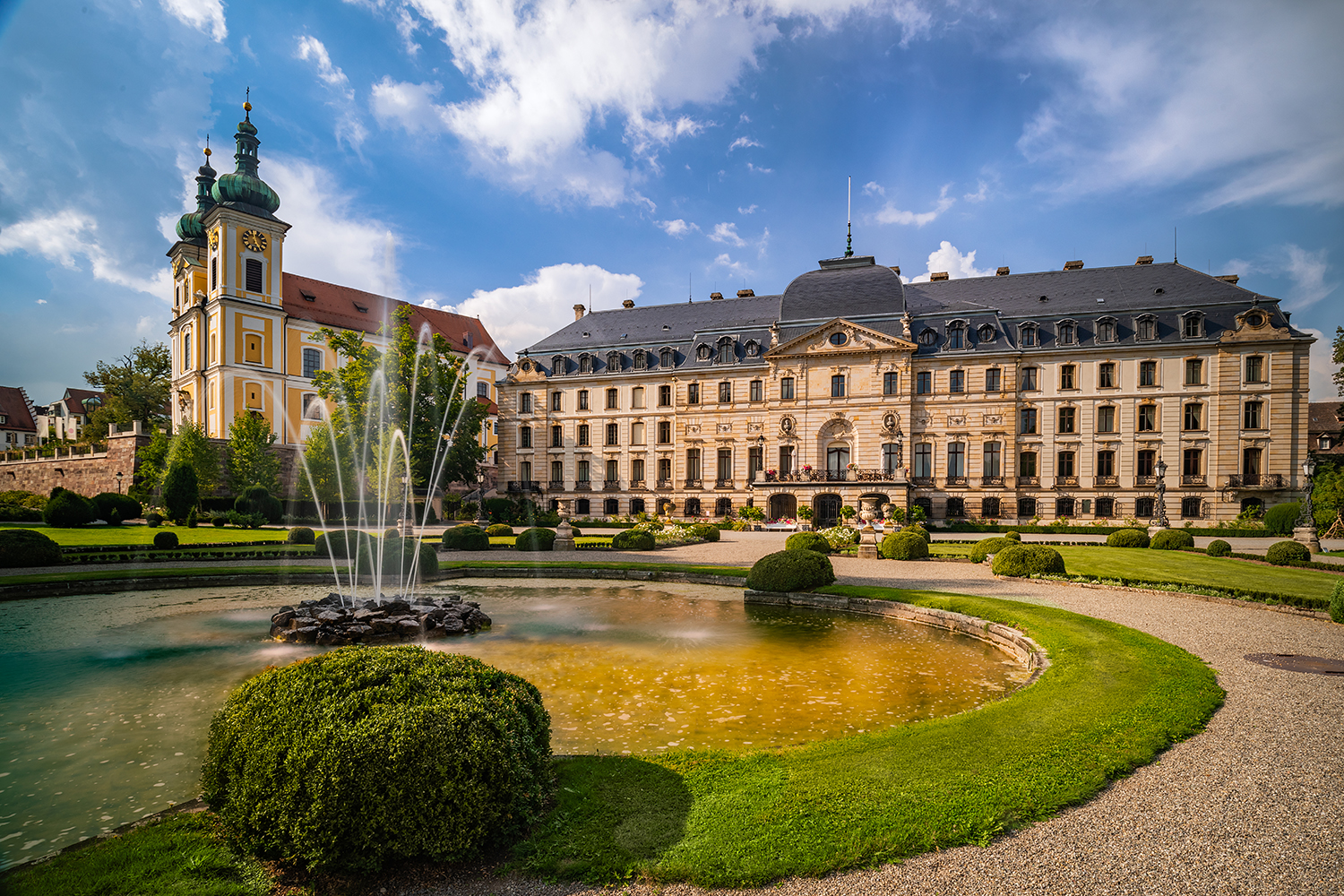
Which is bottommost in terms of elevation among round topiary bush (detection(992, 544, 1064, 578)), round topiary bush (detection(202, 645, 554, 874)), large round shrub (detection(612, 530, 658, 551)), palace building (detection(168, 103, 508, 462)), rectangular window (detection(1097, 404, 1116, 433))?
large round shrub (detection(612, 530, 658, 551))

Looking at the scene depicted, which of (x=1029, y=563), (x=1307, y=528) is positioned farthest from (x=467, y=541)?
(x=1307, y=528)

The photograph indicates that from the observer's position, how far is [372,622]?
12.5 meters

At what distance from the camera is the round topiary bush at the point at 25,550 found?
2034cm

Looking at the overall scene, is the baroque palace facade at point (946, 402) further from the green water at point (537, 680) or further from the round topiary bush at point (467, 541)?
the green water at point (537, 680)

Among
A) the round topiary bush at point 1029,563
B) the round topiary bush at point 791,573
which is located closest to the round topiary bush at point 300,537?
the round topiary bush at point 791,573

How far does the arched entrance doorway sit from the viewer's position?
47128mm

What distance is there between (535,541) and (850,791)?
913 inches

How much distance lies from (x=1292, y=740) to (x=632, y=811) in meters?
7.18

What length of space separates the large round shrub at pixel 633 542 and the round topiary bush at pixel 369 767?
24162mm

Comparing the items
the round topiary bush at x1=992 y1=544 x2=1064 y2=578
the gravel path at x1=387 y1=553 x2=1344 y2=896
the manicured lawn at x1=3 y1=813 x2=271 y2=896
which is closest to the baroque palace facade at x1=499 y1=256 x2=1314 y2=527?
the round topiary bush at x1=992 y1=544 x2=1064 y2=578

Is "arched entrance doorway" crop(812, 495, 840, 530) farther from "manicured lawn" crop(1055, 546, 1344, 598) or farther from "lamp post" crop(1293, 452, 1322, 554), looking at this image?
"lamp post" crop(1293, 452, 1322, 554)

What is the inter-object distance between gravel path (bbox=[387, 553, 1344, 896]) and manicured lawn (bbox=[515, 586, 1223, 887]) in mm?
167

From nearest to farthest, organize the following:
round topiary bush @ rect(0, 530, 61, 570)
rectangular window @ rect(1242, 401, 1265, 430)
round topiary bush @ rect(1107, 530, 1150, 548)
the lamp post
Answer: round topiary bush @ rect(0, 530, 61, 570) → the lamp post → round topiary bush @ rect(1107, 530, 1150, 548) → rectangular window @ rect(1242, 401, 1265, 430)

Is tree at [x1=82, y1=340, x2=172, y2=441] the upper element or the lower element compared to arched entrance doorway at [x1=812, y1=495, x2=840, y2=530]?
upper
